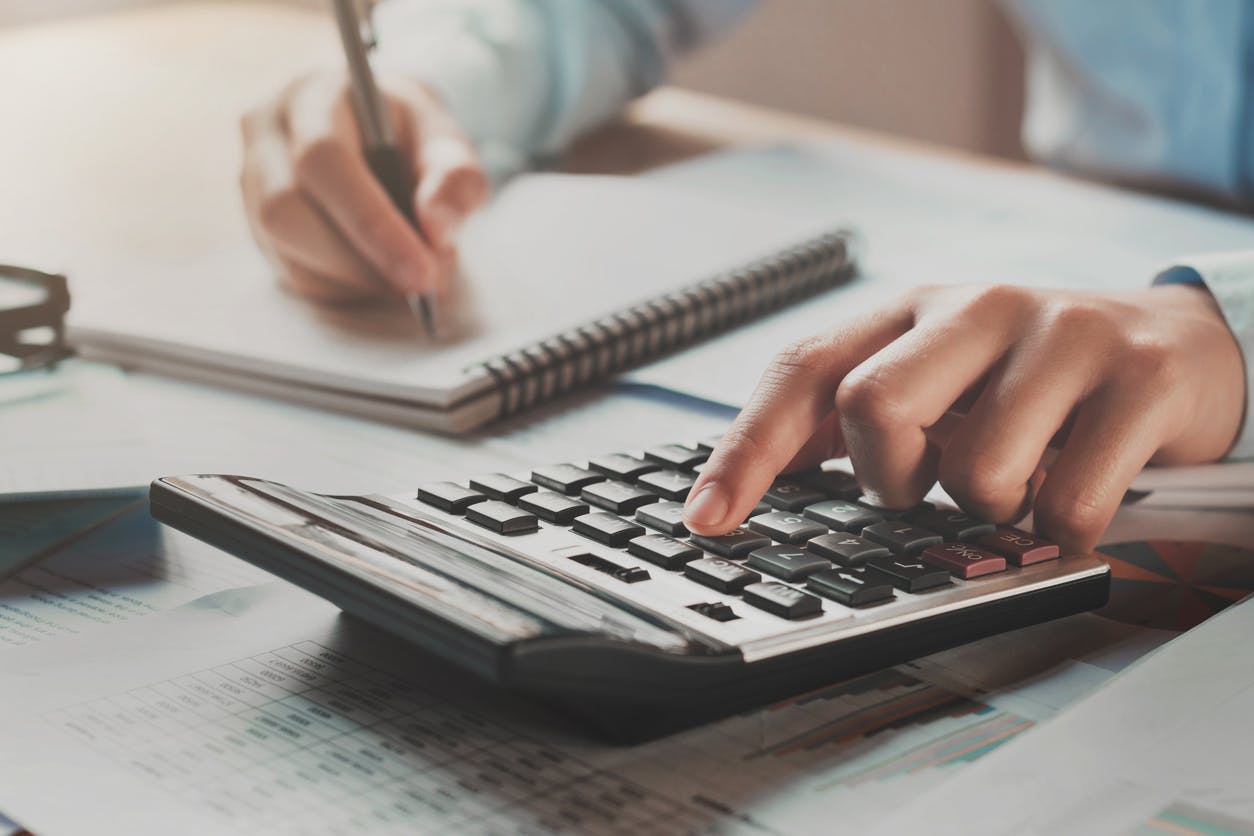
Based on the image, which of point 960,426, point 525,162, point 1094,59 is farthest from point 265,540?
point 1094,59

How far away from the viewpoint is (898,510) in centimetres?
45

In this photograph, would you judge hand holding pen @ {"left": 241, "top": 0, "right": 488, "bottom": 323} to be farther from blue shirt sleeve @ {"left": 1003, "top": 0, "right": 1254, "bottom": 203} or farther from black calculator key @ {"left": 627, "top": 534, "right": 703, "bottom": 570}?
blue shirt sleeve @ {"left": 1003, "top": 0, "right": 1254, "bottom": 203}

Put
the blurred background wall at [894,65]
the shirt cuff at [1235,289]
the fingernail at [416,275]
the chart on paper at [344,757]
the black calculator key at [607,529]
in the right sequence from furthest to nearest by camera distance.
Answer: the blurred background wall at [894,65] < the fingernail at [416,275] < the shirt cuff at [1235,289] < the black calculator key at [607,529] < the chart on paper at [344,757]

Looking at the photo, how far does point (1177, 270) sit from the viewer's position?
0.60 meters

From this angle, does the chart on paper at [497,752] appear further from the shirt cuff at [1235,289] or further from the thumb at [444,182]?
the thumb at [444,182]

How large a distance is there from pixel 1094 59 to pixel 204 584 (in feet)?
2.92

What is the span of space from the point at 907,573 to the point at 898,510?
0.19 ft

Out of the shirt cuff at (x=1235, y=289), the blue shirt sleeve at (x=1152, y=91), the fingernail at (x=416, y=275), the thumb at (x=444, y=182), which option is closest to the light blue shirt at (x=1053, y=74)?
the blue shirt sleeve at (x=1152, y=91)

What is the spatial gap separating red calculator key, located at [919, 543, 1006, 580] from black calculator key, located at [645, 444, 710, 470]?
0.10m

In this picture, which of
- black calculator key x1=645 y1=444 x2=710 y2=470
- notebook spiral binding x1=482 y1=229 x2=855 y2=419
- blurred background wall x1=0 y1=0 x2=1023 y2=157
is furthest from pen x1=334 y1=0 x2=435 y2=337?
blurred background wall x1=0 y1=0 x2=1023 y2=157

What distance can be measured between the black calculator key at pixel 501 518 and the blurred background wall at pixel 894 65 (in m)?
1.36

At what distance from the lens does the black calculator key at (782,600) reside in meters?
0.36

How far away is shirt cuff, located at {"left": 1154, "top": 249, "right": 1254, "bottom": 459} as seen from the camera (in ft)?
1.74

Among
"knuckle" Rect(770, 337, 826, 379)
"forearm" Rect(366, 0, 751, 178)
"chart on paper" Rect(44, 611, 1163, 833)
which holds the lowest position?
"chart on paper" Rect(44, 611, 1163, 833)
